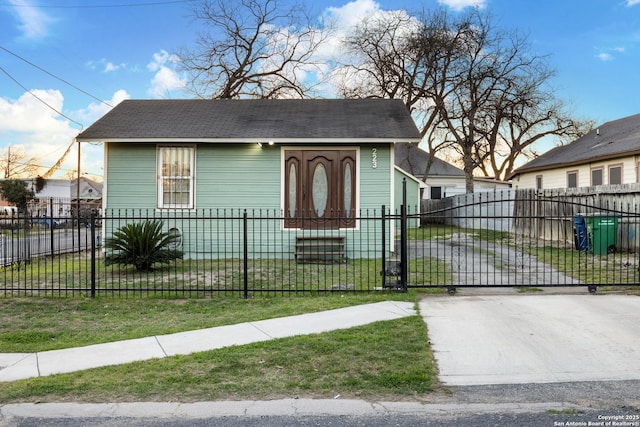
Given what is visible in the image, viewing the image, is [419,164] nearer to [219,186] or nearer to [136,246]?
[219,186]

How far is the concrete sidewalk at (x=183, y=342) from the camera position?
5102 mm

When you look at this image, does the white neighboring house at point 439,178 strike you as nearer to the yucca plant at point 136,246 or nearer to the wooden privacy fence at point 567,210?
the wooden privacy fence at point 567,210

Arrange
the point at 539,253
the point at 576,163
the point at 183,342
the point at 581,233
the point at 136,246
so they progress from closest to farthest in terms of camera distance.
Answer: the point at 183,342, the point at 136,246, the point at 539,253, the point at 581,233, the point at 576,163

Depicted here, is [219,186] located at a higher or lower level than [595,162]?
lower

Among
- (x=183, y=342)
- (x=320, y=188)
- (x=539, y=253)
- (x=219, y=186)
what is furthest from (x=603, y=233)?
(x=183, y=342)

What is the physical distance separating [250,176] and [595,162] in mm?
15237

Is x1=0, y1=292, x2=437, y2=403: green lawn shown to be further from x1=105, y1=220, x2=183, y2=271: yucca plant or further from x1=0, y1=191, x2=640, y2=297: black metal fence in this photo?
x1=105, y1=220, x2=183, y2=271: yucca plant

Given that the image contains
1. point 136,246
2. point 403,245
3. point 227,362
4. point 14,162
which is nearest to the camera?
point 227,362

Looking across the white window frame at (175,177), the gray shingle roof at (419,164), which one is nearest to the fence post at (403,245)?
the white window frame at (175,177)

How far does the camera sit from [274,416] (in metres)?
3.83

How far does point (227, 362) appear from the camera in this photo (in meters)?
5.05

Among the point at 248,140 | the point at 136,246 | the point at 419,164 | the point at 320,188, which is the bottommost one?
the point at 136,246

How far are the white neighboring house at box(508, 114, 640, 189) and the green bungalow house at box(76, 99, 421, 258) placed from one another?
996cm

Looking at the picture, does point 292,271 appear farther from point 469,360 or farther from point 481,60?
point 481,60
